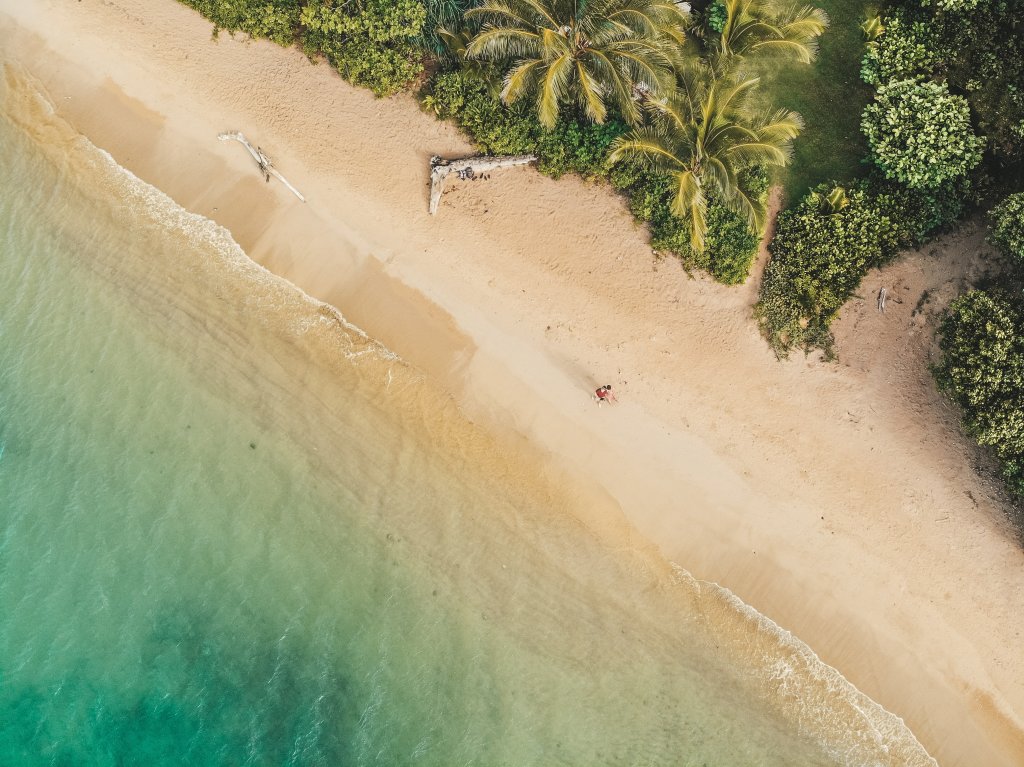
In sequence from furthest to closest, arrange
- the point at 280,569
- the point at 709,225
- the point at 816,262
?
the point at 280,569 < the point at 709,225 < the point at 816,262

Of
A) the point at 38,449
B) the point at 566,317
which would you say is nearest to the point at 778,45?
the point at 566,317

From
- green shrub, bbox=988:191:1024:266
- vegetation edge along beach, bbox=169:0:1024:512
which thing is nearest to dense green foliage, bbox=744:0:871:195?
vegetation edge along beach, bbox=169:0:1024:512

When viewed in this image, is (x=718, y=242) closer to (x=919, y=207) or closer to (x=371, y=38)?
(x=919, y=207)

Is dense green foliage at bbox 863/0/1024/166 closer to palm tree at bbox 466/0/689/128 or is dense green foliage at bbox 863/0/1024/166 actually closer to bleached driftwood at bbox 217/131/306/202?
palm tree at bbox 466/0/689/128

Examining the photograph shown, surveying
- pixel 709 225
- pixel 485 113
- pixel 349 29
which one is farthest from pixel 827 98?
pixel 349 29

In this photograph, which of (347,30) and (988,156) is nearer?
(988,156)

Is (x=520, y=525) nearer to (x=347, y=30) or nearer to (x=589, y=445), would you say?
(x=589, y=445)

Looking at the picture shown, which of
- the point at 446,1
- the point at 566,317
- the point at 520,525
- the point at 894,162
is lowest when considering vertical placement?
the point at 520,525
